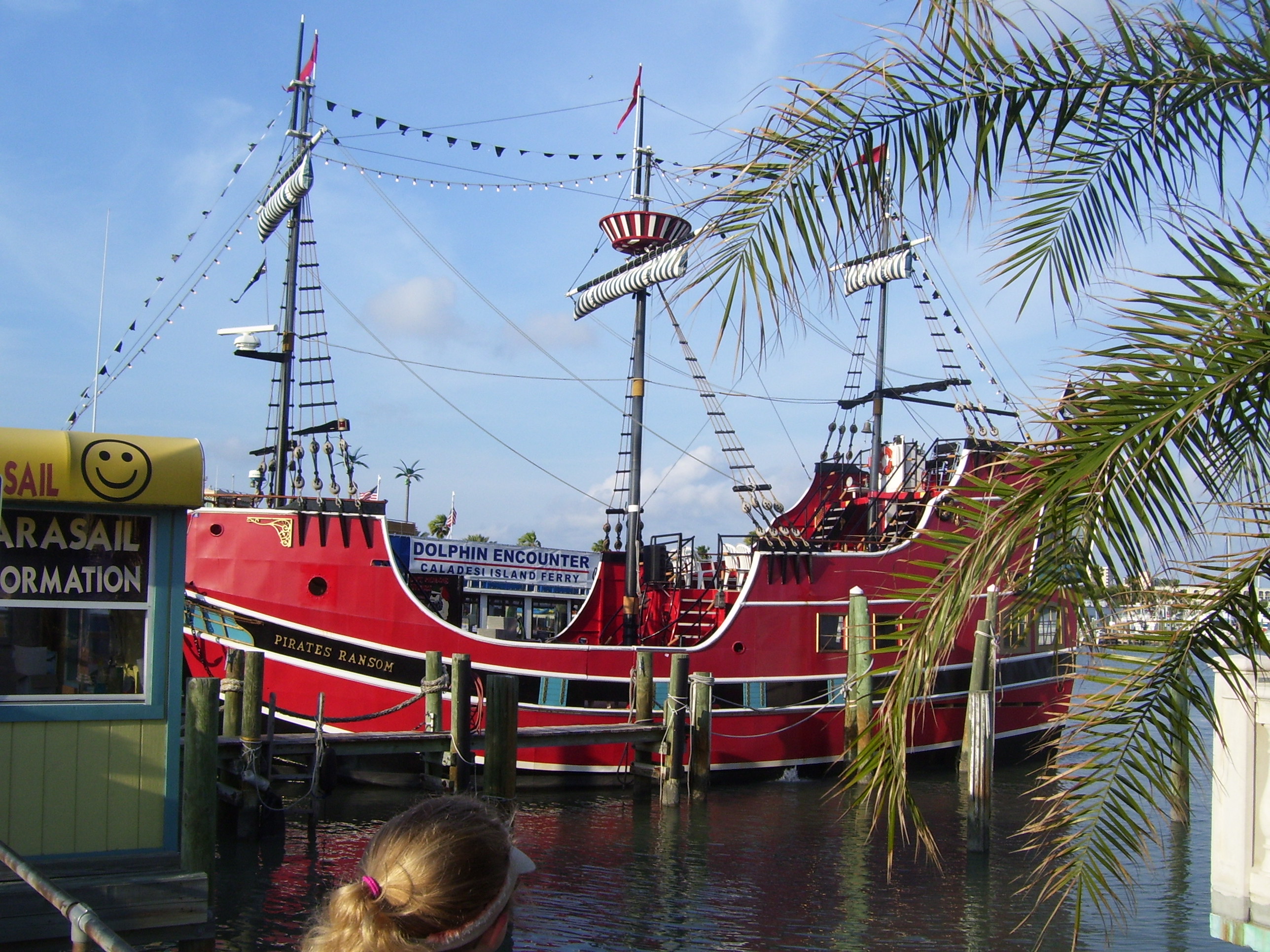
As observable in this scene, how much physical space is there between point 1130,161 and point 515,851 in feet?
13.1

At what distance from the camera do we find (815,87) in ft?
14.3

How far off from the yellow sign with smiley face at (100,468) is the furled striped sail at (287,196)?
1302 cm

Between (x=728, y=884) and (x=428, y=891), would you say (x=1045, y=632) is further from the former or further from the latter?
(x=428, y=891)

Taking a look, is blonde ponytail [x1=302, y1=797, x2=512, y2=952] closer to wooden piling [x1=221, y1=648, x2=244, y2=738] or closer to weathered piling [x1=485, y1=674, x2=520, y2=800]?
weathered piling [x1=485, y1=674, x2=520, y2=800]

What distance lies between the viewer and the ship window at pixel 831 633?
1742cm

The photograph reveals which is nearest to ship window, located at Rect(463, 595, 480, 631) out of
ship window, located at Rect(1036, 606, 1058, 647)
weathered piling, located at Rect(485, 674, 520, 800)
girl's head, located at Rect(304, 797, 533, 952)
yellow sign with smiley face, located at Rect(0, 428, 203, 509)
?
weathered piling, located at Rect(485, 674, 520, 800)

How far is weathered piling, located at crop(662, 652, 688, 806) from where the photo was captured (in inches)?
578

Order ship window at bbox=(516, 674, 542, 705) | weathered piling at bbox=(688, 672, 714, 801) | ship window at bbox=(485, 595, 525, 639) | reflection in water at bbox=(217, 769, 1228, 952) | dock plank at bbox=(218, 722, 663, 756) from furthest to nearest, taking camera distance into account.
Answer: ship window at bbox=(485, 595, 525, 639) < ship window at bbox=(516, 674, 542, 705) < weathered piling at bbox=(688, 672, 714, 801) < dock plank at bbox=(218, 722, 663, 756) < reflection in water at bbox=(217, 769, 1228, 952)

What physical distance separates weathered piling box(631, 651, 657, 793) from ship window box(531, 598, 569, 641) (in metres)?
3.93

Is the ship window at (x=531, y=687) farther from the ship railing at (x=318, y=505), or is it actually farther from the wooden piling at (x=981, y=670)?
the wooden piling at (x=981, y=670)

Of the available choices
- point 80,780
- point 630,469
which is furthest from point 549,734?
point 80,780

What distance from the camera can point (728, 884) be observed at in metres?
11.1

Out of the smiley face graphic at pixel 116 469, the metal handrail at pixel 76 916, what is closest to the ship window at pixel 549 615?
the smiley face graphic at pixel 116 469

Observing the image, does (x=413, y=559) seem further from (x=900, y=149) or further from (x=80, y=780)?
(x=900, y=149)
